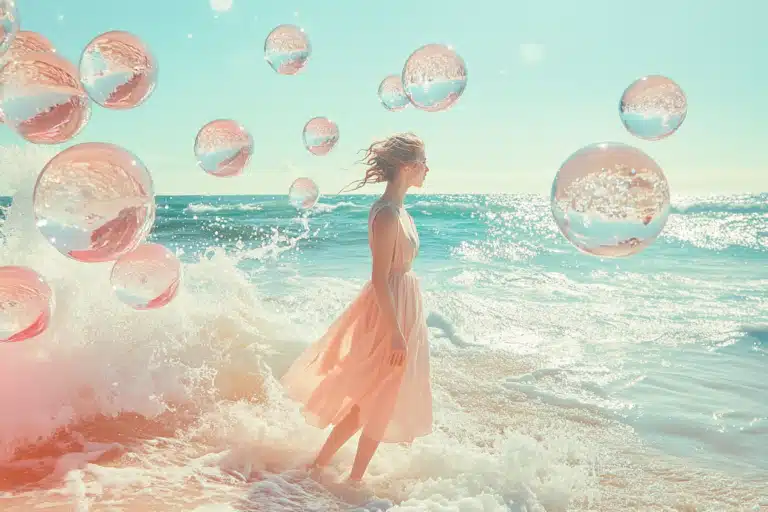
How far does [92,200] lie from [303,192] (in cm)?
454

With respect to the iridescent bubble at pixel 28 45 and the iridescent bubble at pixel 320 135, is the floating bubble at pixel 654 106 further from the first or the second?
the iridescent bubble at pixel 28 45

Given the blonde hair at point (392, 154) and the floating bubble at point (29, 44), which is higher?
the floating bubble at point (29, 44)

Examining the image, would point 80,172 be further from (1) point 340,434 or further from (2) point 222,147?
(2) point 222,147

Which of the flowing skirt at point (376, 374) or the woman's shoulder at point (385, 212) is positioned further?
the flowing skirt at point (376, 374)

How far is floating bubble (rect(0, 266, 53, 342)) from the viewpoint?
319 cm

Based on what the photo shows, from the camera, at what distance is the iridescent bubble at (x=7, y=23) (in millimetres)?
A: 3029

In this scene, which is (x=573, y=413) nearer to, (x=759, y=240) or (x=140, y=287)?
(x=140, y=287)

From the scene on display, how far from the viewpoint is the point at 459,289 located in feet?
44.4

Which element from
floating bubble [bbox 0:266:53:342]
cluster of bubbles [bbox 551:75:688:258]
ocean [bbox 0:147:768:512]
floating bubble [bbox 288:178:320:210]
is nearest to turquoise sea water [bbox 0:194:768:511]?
ocean [bbox 0:147:768:512]

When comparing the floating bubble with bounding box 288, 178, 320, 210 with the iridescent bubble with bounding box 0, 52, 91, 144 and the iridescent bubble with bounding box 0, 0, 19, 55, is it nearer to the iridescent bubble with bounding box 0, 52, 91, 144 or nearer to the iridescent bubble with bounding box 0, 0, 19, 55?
the iridescent bubble with bounding box 0, 52, 91, 144

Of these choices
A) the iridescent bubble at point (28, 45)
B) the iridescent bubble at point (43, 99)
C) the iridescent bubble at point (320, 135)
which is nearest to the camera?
the iridescent bubble at point (43, 99)

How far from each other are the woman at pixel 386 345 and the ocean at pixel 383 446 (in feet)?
1.40

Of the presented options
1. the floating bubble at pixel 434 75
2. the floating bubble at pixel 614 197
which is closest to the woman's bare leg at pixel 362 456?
the floating bubble at pixel 614 197

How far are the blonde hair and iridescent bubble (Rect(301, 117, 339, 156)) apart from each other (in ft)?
8.68
